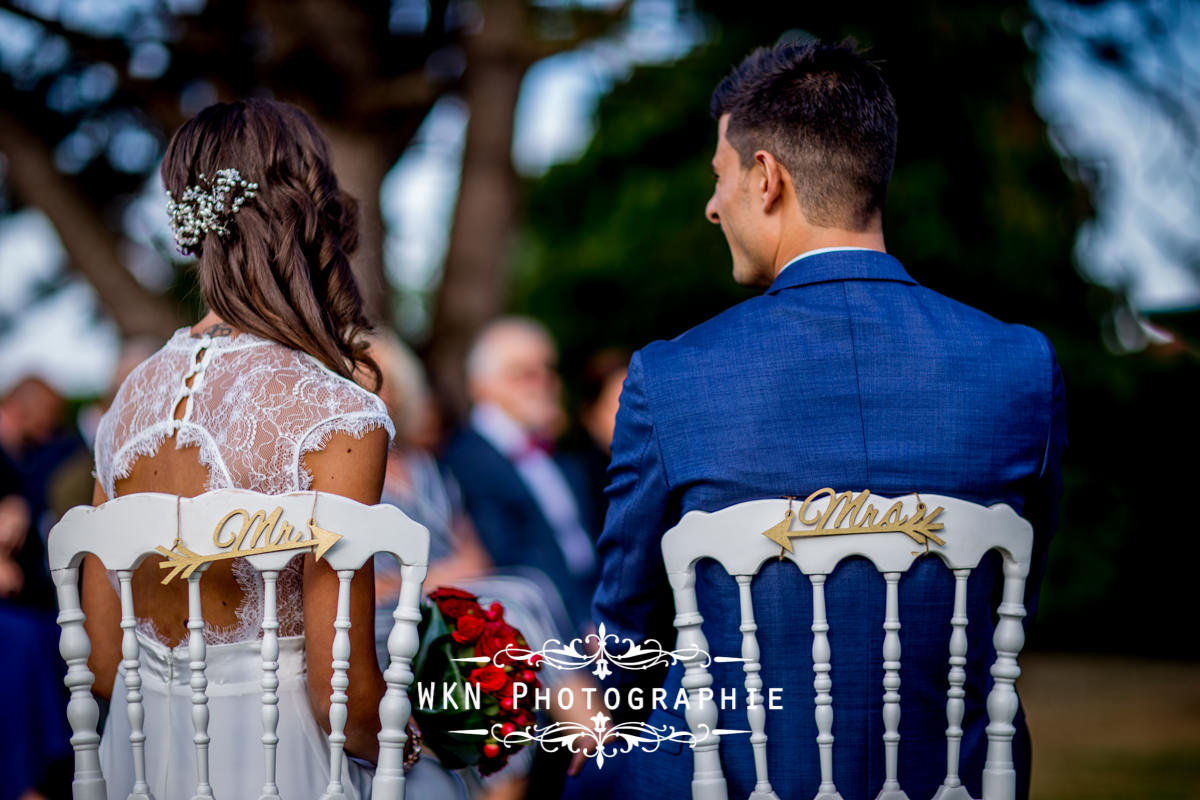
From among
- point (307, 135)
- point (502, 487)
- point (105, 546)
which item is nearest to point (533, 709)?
point (105, 546)

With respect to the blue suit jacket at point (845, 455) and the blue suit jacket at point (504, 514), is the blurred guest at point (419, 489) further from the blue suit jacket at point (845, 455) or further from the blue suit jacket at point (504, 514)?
the blue suit jacket at point (845, 455)

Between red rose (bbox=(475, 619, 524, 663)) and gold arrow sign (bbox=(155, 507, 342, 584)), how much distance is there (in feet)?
1.58

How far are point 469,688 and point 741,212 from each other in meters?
1.08

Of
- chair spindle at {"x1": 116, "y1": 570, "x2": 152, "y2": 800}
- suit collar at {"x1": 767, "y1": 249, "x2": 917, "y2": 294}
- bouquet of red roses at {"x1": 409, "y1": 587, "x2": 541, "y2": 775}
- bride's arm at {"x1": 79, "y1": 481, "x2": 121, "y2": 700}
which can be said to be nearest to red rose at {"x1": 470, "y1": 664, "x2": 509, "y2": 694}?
bouquet of red roses at {"x1": 409, "y1": 587, "x2": 541, "y2": 775}

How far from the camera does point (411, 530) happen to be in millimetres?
1852

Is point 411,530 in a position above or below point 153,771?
above

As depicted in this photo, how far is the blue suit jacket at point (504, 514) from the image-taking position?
4.94m

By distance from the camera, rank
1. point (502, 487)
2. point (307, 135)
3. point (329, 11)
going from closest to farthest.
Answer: point (307, 135) < point (502, 487) < point (329, 11)

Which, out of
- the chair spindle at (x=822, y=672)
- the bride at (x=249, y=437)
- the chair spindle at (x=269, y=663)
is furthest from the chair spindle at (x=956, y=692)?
the chair spindle at (x=269, y=663)

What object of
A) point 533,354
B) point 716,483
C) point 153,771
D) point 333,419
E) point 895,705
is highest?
point 533,354

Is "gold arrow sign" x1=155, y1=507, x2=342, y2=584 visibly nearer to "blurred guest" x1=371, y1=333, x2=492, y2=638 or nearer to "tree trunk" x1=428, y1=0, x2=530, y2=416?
"blurred guest" x1=371, y1=333, x2=492, y2=638

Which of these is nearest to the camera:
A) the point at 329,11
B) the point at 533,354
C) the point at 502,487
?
the point at 502,487

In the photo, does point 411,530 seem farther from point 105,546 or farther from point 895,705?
point 895,705

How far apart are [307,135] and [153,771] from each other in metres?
1.28
